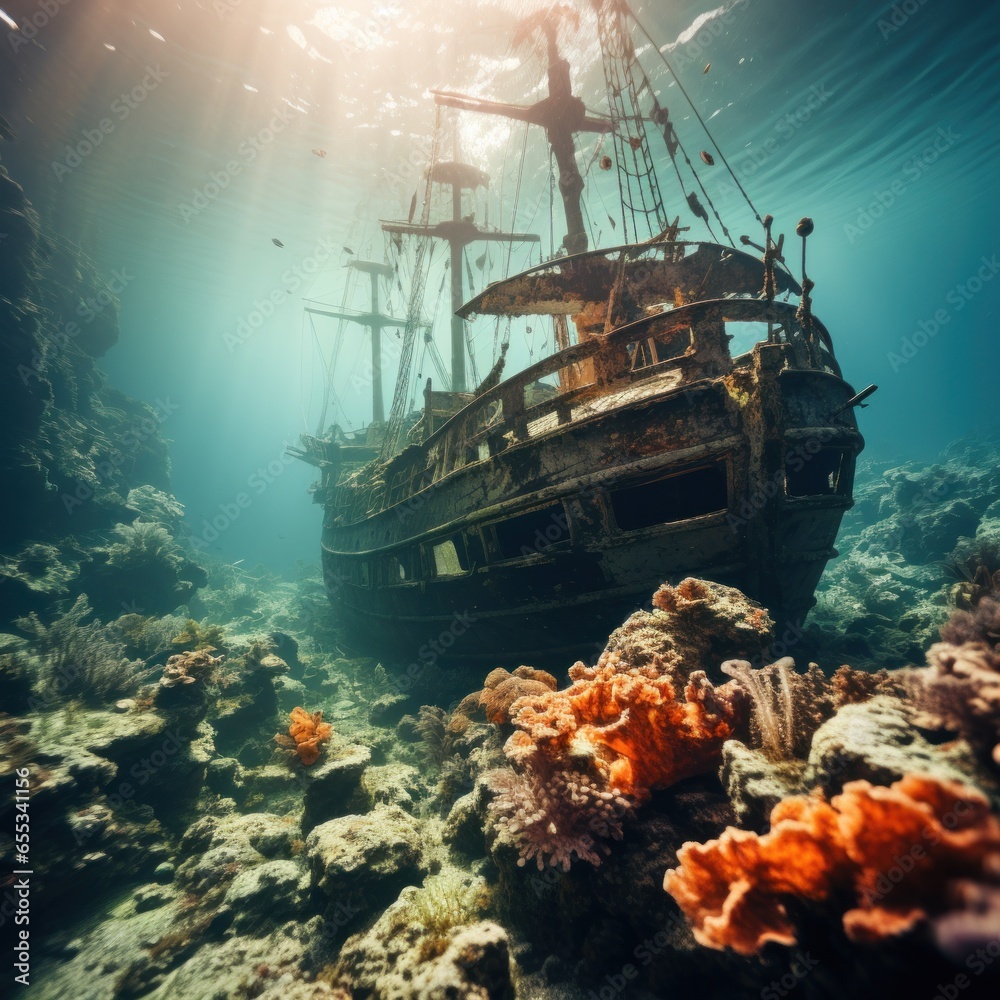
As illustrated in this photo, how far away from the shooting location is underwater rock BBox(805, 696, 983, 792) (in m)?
1.42

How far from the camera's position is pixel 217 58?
1727cm

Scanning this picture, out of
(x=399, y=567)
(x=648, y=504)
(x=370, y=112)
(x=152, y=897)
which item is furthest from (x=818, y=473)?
(x=370, y=112)

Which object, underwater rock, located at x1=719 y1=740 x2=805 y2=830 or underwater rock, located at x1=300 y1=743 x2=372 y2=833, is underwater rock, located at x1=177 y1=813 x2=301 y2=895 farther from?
underwater rock, located at x1=719 y1=740 x2=805 y2=830

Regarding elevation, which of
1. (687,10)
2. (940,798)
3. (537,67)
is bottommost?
(940,798)

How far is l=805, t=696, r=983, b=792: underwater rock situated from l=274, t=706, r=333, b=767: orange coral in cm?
551

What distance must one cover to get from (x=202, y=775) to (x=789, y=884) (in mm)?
7342

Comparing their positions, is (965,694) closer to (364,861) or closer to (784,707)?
(784,707)

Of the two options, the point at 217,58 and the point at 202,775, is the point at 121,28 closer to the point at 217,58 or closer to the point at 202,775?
the point at 217,58

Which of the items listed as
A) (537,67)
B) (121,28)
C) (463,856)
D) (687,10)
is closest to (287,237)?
(121,28)

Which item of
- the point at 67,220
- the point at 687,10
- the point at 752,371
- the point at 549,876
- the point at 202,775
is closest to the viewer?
the point at 549,876

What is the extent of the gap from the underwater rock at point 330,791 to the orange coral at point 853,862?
4187 millimetres

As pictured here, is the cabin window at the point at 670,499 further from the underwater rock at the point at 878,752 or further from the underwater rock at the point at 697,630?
the underwater rock at the point at 878,752

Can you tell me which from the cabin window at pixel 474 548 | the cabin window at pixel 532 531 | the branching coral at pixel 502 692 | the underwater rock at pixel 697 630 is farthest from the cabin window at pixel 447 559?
the underwater rock at pixel 697 630

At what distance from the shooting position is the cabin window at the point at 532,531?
5461 millimetres
